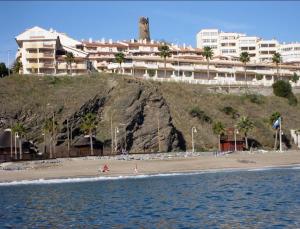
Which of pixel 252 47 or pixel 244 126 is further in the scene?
pixel 252 47

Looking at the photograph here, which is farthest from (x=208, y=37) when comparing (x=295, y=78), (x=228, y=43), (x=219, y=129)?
(x=219, y=129)

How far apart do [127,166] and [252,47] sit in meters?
106

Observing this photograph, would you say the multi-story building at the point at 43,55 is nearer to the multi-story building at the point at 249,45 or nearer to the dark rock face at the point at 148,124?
the dark rock face at the point at 148,124

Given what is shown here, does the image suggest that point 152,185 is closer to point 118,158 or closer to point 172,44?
point 118,158

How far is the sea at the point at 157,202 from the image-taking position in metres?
28.2

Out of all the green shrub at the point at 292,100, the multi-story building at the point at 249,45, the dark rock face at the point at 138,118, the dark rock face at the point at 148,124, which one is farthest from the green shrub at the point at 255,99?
the multi-story building at the point at 249,45

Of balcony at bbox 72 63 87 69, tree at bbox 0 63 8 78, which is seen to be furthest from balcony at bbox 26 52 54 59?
balcony at bbox 72 63 87 69

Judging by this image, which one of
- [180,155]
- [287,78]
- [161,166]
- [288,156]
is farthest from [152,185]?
[287,78]

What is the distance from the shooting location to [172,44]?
14788 centimetres

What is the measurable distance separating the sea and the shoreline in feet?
4.75

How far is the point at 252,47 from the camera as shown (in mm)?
162750

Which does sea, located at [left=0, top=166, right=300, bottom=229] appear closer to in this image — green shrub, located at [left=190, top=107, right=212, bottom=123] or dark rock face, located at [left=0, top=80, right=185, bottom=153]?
dark rock face, located at [left=0, top=80, right=185, bottom=153]

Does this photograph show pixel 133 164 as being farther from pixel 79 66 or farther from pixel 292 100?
pixel 79 66

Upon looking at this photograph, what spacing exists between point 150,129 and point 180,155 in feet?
38.2
